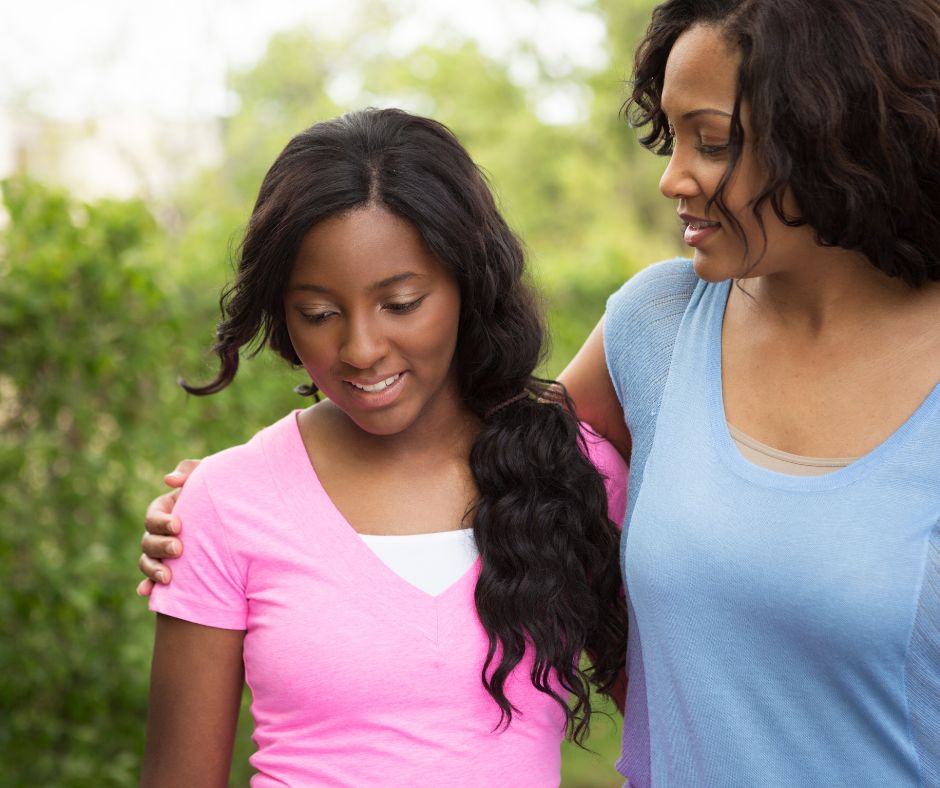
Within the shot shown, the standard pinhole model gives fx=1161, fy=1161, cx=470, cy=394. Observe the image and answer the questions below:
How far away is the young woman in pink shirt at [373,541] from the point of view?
2.01m

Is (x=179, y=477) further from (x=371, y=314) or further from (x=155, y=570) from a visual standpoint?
(x=371, y=314)

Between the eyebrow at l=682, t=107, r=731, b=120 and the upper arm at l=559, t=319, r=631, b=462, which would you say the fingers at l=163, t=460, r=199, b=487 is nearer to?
the upper arm at l=559, t=319, r=631, b=462

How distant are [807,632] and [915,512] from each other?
25 centimetres

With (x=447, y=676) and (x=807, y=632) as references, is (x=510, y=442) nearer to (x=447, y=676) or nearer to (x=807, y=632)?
(x=447, y=676)

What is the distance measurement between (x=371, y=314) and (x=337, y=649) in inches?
22.8

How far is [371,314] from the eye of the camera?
6.56ft

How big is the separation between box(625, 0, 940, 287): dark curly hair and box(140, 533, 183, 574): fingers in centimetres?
111

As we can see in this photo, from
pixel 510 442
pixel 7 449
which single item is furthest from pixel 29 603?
pixel 510 442

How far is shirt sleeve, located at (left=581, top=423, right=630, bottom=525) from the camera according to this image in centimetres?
236

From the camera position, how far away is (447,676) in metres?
2.03

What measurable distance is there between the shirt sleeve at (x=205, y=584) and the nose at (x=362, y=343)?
38cm

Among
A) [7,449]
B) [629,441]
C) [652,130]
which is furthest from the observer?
[7,449]

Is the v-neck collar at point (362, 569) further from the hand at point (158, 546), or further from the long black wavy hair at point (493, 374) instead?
the hand at point (158, 546)

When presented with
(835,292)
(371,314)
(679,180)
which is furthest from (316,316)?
(835,292)
